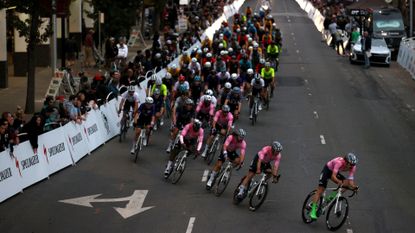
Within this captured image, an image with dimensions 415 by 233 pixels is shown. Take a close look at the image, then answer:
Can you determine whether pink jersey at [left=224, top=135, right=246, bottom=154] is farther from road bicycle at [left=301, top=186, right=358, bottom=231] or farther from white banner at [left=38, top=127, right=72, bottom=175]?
white banner at [left=38, top=127, right=72, bottom=175]

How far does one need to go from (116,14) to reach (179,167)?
24.8m

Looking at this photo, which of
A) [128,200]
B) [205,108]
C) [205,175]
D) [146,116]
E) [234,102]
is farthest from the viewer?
[234,102]

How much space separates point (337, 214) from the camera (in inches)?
717

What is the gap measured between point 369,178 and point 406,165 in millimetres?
2087

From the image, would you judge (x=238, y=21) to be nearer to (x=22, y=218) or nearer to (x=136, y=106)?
(x=136, y=106)

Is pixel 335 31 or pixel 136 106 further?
pixel 335 31

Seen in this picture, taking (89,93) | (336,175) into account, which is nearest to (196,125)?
(336,175)

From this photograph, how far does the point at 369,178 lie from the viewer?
76.1 feet

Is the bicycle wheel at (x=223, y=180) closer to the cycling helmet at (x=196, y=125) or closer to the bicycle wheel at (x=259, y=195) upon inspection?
the bicycle wheel at (x=259, y=195)

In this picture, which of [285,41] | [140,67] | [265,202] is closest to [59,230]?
[265,202]

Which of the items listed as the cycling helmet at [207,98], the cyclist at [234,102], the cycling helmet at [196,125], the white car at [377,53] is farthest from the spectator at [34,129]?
the white car at [377,53]

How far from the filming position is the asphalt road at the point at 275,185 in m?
18.8

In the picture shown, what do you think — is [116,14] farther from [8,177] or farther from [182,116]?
[8,177]

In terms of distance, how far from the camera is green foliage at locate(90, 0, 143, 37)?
45.7 metres
